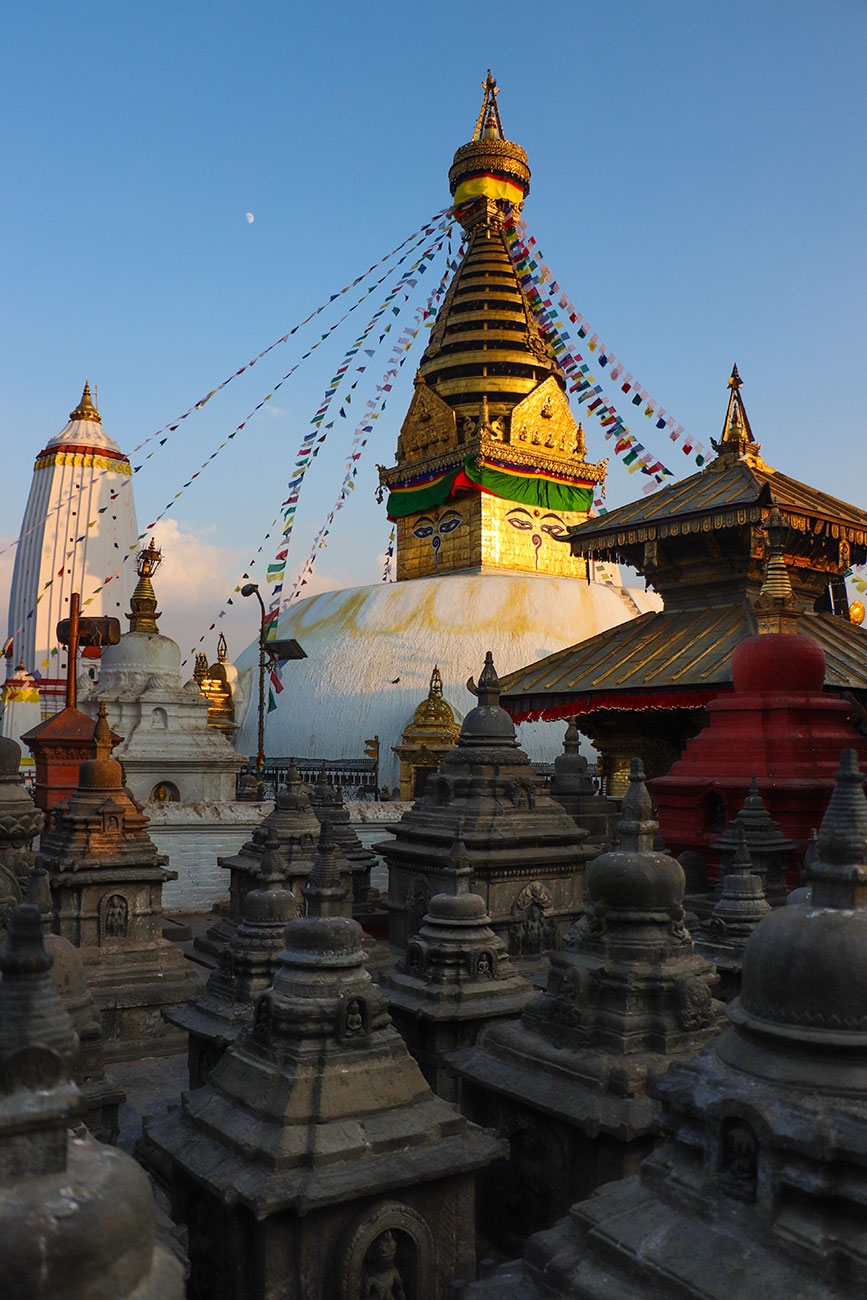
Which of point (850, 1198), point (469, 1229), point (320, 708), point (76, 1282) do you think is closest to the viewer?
point (76, 1282)

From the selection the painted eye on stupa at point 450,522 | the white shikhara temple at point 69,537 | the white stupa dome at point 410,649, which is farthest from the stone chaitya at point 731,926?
the white shikhara temple at point 69,537

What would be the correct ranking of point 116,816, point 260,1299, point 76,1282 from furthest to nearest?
point 116,816 < point 260,1299 < point 76,1282

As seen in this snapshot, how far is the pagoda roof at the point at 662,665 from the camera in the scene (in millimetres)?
13156

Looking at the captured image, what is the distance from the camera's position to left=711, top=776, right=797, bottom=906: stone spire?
906cm

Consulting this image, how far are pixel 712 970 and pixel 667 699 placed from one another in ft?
28.5

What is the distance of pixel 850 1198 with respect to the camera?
2.68m

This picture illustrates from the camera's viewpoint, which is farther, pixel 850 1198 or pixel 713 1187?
pixel 713 1187

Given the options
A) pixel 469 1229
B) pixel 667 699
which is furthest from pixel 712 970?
pixel 667 699

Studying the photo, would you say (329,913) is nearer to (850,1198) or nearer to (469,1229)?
(469,1229)

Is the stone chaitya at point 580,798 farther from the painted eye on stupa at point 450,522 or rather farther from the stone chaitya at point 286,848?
the painted eye on stupa at point 450,522

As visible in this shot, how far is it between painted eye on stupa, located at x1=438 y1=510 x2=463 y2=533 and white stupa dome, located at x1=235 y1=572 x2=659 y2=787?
7.17 feet

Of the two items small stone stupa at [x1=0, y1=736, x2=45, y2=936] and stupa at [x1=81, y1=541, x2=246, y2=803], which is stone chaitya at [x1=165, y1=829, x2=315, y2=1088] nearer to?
small stone stupa at [x1=0, y1=736, x2=45, y2=936]

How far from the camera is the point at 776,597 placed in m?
11.6

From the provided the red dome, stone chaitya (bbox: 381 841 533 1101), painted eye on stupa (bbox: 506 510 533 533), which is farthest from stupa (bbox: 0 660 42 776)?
stone chaitya (bbox: 381 841 533 1101)
